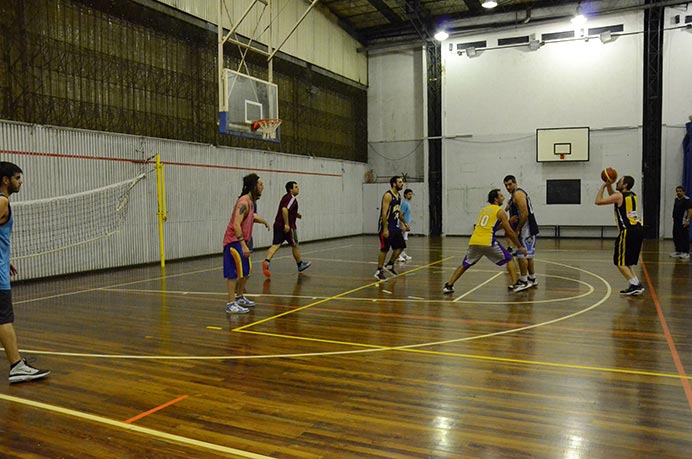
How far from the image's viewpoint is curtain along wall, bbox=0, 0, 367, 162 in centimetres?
1128

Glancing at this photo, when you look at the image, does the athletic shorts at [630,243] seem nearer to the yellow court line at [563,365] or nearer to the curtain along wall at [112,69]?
the yellow court line at [563,365]

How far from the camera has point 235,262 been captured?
313 inches

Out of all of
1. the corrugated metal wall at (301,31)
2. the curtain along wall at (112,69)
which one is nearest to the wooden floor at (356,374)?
the curtain along wall at (112,69)

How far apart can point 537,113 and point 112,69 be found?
16.4m

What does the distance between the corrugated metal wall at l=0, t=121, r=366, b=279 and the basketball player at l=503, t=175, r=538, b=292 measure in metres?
9.10

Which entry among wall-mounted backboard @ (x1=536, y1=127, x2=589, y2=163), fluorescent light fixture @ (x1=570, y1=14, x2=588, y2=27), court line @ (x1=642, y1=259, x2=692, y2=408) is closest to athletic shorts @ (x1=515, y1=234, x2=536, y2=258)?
court line @ (x1=642, y1=259, x2=692, y2=408)

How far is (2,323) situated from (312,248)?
14.0 meters

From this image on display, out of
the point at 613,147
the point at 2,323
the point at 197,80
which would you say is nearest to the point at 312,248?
the point at 197,80

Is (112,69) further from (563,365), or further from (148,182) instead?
(563,365)

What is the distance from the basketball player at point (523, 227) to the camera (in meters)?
9.69

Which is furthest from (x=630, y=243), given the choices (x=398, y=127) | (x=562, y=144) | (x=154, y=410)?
(x=398, y=127)

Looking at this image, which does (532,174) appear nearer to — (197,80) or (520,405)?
(197,80)

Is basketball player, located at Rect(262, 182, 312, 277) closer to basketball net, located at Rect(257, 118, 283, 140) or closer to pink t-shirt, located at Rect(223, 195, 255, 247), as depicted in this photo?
basketball net, located at Rect(257, 118, 283, 140)

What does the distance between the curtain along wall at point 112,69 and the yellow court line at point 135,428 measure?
330 inches
